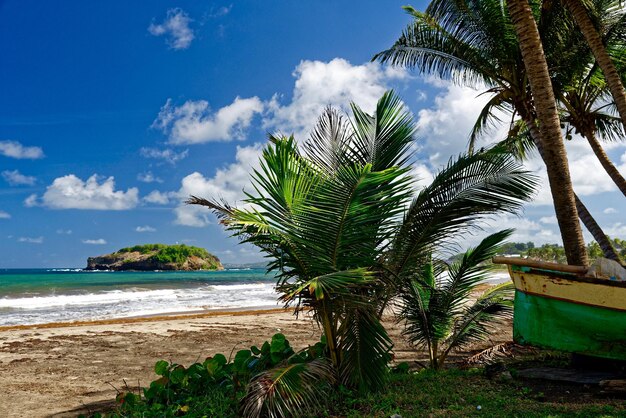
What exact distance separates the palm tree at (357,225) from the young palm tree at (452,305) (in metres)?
1.12

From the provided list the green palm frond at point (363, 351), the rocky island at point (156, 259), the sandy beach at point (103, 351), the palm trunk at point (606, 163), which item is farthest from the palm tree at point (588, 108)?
the rocky island at point (156, 259)

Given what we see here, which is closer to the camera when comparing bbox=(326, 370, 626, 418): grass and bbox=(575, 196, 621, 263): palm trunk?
bbox=(326, 370, 626, 418): grass

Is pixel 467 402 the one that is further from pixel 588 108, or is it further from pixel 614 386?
pixel 588 108

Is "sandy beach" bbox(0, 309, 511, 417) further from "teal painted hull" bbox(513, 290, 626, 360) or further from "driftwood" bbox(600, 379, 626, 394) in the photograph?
"driftwood" bbox(600, 379, 626, 394)

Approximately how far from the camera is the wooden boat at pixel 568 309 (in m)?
5.24

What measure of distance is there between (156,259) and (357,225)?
92116 mm

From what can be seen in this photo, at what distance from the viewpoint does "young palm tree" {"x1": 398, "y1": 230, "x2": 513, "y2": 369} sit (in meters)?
6.47

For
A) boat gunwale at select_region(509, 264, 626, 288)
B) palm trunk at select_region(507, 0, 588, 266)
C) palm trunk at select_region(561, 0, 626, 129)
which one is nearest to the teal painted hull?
boat gunwale at select_region(509, 264, 626, 288)

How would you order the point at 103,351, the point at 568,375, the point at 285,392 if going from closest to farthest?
1. the point at 285,392
2. the point at 568,375
3. the point at 103,351

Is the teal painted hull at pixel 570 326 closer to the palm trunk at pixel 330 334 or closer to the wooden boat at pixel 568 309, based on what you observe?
the wooden boat at pixel 568 309

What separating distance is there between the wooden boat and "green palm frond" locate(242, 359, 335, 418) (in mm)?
2779

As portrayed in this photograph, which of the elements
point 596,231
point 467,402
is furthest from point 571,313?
point 596,231

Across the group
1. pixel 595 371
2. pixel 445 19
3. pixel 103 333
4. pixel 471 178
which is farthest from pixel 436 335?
pixel 103 333

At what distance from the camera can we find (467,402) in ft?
16.3
